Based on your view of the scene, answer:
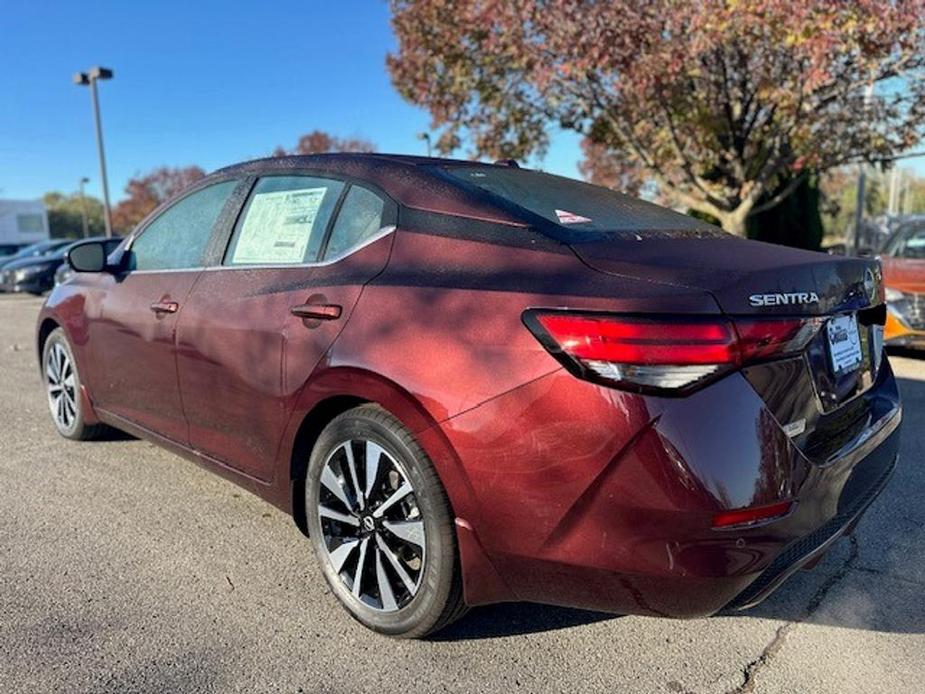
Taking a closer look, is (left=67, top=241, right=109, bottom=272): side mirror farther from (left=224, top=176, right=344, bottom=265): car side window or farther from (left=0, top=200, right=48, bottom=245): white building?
(left=0, top=200, right=48, bottom=245): white building

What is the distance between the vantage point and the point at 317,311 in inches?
106

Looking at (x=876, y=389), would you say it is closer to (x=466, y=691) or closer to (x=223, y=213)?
(x=466, y=691)

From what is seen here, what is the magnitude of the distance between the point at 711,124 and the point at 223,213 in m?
10.1

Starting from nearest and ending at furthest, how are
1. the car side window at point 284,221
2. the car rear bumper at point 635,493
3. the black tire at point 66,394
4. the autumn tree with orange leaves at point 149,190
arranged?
the car rear bumper at point 635,493 < the car side window at point 284,221 < the black tire at point 66,394 < the autumn tree with orange leaves at point 149,190

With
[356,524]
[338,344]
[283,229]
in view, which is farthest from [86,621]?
[283,229]

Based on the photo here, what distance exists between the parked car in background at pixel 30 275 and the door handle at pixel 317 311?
56.8 ft

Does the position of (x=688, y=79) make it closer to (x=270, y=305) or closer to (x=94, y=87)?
(x=270, y=305)

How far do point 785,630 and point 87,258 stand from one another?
3.84m

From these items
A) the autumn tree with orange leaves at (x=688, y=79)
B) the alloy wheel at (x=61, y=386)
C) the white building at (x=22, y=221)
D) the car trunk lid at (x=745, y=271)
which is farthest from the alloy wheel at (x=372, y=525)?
the white building at (x=22, y=221)

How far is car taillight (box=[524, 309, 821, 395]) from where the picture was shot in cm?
200

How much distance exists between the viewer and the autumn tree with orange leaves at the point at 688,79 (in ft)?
28.6

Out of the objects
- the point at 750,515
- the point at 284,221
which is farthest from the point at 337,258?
the point at 750,515

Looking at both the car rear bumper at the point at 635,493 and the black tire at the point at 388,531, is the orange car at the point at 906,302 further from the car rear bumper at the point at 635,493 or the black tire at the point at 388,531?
the black tire at the point at 388,531

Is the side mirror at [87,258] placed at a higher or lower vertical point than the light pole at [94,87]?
lower
